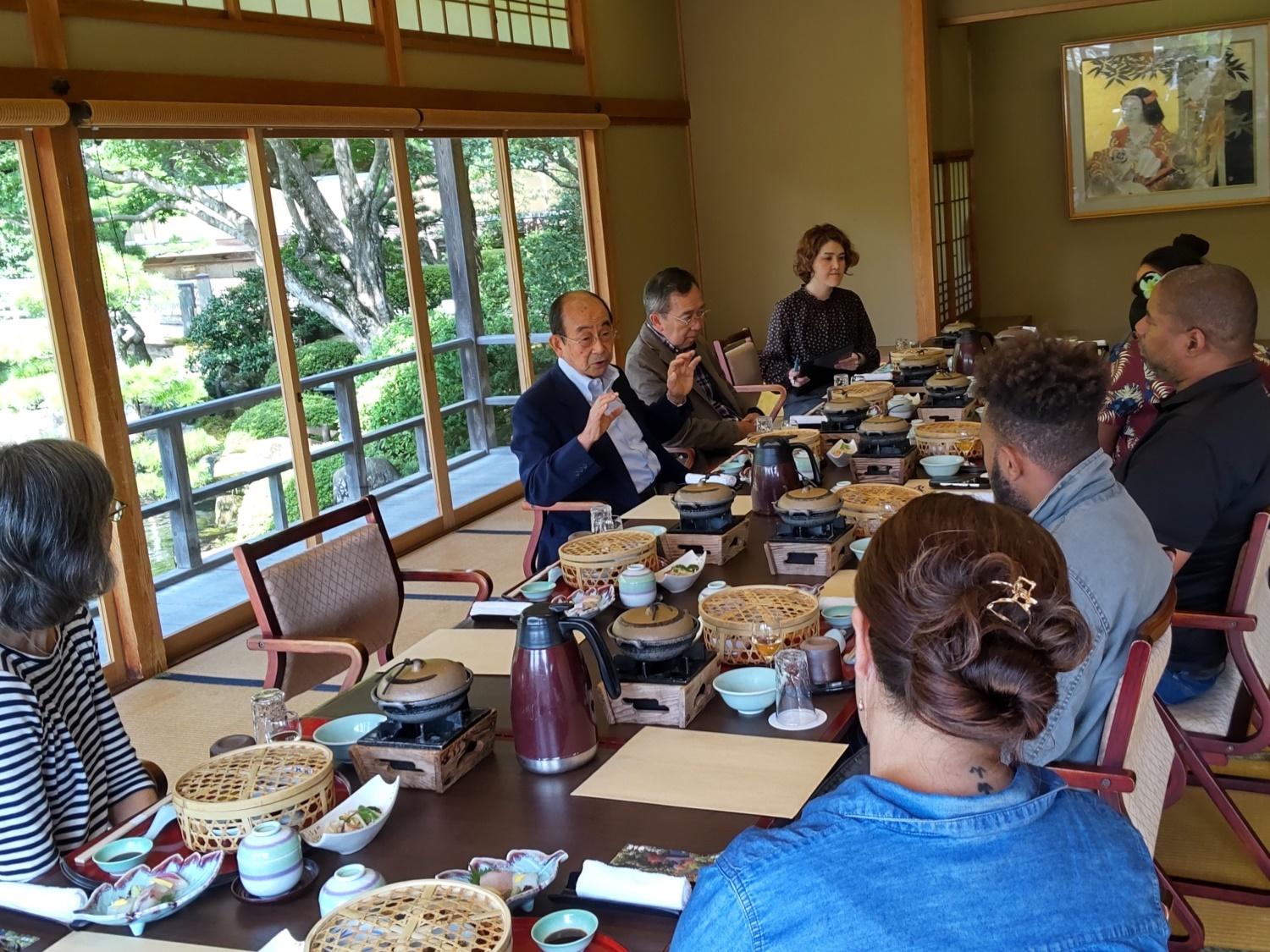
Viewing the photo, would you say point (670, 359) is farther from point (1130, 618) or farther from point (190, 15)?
point (1130, 618)

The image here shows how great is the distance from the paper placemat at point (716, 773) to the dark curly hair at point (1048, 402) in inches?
26.8

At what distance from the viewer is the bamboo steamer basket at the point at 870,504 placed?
270cm

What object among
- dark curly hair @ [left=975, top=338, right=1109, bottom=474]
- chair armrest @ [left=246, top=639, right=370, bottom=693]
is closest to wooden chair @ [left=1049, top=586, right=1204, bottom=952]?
dark curly hair @ [left=975, top=338, right=1109, bottom=474]

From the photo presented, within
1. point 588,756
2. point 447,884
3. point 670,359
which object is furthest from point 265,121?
point 447,884

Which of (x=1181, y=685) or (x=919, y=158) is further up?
(x=919, y=158)

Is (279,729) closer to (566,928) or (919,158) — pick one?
(566,928)

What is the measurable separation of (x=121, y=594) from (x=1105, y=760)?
134 inches

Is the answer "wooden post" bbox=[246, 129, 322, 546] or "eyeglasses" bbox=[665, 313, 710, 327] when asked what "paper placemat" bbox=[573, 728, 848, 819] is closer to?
"eyeglasses" bbox=[665, 313, 710, 327]

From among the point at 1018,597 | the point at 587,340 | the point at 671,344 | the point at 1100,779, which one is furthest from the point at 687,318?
the point at 1018,597

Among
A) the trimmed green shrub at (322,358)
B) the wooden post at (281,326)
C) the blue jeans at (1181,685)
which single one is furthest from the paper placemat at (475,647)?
the trimmed green shrub at (322,358)

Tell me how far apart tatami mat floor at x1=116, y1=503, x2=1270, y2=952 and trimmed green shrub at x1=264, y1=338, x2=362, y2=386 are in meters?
0.92

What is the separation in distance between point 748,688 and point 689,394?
8.81 ft

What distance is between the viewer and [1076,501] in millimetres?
1922

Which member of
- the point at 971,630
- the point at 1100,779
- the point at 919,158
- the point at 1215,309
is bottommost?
the point at 1100,779
